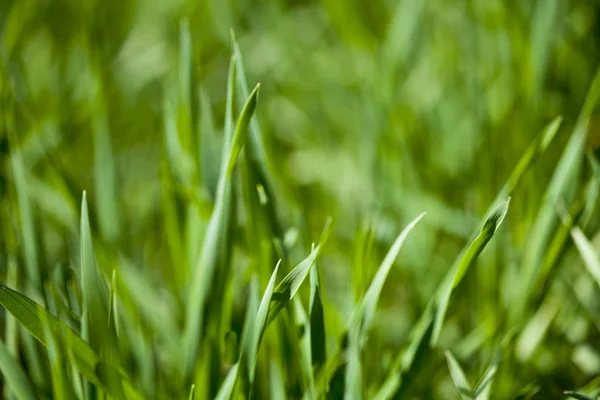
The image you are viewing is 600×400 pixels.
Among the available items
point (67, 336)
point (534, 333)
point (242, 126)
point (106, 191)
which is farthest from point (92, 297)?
point (534, 333)

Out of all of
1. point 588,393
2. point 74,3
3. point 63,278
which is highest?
point 74,3

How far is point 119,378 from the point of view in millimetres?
317

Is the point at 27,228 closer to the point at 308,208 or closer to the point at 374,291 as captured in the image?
the point at 374,291

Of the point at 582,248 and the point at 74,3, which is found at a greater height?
the point at 74,3

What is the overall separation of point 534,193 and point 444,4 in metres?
0.34

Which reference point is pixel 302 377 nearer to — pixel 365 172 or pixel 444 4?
pixel 365 172

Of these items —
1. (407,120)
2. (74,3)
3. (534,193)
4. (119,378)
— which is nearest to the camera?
(119,378)

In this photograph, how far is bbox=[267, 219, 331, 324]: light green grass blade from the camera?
318 millimetres

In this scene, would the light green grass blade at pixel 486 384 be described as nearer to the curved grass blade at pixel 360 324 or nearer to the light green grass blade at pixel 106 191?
the curved grass blade at pixel 360 324

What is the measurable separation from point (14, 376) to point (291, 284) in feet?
0.54

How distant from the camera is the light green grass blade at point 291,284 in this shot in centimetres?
32

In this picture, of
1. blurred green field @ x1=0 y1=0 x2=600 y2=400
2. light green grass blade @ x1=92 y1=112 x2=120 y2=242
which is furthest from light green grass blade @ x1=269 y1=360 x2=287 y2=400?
light green grass blade @ x1=92 y1=112 x2=120 y2=242

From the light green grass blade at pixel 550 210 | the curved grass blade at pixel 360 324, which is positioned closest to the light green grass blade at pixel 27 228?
the curved grass blade at pixel 360 324

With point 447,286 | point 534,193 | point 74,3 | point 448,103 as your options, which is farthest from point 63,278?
point 74,3
